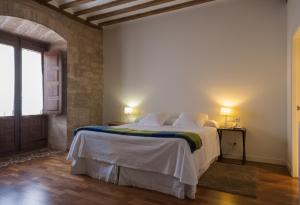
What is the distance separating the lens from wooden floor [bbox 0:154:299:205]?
8.04 ft

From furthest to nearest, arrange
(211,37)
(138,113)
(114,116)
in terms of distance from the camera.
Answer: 1. (114,116)
2. (138,113)
3. (211,37)

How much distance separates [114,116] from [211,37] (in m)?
2.92

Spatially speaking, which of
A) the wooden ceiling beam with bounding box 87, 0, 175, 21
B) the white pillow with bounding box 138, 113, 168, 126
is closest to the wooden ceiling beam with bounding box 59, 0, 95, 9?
the wooden ceiling beam with bounding box 87, 0, 175, 21


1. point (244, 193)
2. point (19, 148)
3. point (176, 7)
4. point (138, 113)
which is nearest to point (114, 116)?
point (138, 113)

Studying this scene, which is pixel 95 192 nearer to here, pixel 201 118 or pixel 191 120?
pixel 191 120

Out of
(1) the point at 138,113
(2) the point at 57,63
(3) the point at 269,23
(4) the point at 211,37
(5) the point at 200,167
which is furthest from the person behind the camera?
(1) the point at 138,113

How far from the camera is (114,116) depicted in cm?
562

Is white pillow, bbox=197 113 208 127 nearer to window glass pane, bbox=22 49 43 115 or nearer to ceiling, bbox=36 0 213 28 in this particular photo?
ceiling, bbox=36 0 213 28

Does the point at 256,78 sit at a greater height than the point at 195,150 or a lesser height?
greater

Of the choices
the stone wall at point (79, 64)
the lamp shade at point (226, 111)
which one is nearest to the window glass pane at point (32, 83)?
the stone wall at point (79, 64)

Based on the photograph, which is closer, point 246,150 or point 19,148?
point 246,150

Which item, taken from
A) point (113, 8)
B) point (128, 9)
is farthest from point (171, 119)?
point (113, 8)

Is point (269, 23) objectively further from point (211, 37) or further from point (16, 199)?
point (16, 199)

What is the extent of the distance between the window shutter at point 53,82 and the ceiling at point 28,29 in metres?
0.32
